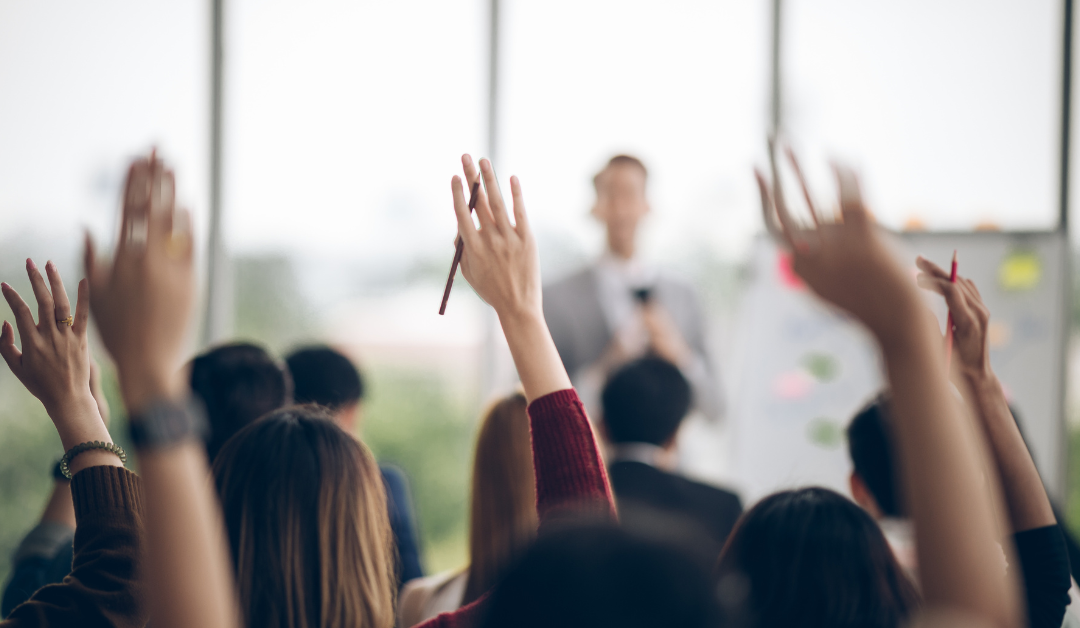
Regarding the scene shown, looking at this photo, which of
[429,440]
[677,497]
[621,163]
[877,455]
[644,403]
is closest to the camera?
[877,455]

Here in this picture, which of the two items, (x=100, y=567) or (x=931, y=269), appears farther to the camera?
(x=931, y=269)

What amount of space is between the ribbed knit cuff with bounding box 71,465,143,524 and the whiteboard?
2588mm

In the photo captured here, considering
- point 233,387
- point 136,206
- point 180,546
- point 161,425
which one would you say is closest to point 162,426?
point 161,425

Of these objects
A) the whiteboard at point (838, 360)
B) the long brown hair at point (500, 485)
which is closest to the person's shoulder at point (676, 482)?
the long brown hair at point (500, 485)

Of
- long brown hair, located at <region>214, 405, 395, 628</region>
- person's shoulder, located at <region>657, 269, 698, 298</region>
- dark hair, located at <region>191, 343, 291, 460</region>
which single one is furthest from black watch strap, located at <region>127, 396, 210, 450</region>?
person's shoulder, located at <region>657, 269, 698, 298</region>

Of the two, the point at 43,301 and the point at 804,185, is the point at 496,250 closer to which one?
the point at 804,185

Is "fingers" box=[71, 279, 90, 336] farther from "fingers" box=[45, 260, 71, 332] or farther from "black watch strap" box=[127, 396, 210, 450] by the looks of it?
"black watch strap" box=[127, 396, 210, 450]

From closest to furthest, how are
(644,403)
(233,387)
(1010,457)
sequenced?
(1010,457)
(233,387)
(644,403)

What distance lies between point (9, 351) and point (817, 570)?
1088 millimetres

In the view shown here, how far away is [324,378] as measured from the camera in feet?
7.02

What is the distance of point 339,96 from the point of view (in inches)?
137

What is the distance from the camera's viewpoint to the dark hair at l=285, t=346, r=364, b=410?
7.01 ft

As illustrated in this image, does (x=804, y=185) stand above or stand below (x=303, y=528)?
above

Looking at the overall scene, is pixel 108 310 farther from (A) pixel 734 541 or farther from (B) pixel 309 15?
(B) pixel 309 15
